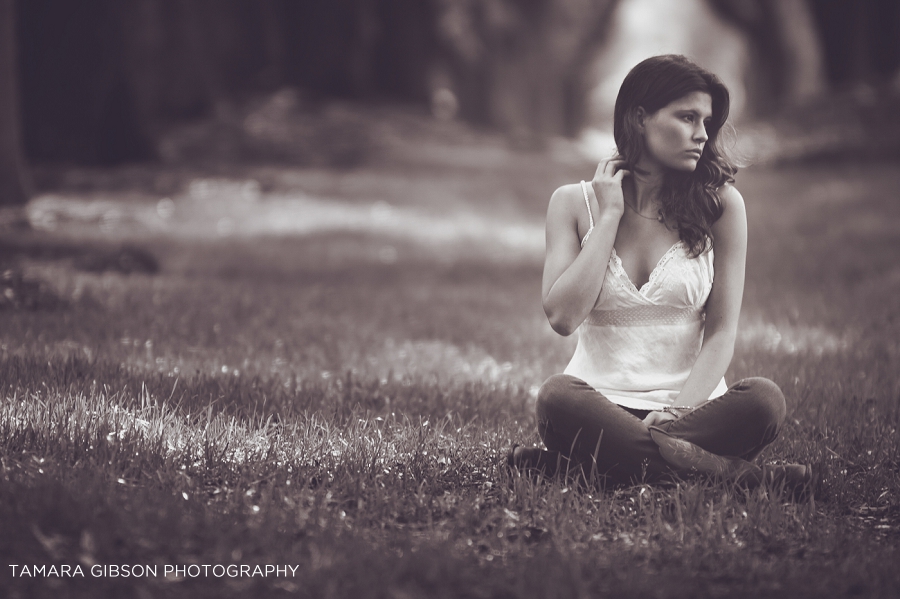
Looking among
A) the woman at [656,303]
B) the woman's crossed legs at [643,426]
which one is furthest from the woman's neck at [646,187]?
the woman's crossed legs at [643,426]

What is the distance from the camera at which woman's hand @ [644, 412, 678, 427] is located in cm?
347

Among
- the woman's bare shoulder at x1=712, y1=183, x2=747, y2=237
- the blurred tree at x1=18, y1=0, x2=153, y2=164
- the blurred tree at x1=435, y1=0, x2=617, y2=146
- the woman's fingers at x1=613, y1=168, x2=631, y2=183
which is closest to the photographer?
the woman's fingers at x1=613, y1=168, x2=631, y2=183

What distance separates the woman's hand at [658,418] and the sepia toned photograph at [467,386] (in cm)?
1

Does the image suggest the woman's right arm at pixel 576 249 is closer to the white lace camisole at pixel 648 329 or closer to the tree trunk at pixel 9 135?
the white lace camisole at pixel 648 329

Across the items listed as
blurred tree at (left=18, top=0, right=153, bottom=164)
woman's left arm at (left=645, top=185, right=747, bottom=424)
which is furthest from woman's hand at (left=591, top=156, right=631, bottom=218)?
blurred tree at (left=18, top=0, right=153, bottom=164)

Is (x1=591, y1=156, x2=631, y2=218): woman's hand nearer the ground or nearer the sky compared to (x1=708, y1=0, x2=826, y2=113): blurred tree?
nearer the ground

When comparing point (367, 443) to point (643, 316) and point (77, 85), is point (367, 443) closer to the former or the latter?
point (643, 316)

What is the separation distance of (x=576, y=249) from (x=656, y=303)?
401 millimetres

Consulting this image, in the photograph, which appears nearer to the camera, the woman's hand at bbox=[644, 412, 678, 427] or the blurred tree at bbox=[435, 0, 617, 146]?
the woman's hand at bbox=[644, 412, 678, 427]

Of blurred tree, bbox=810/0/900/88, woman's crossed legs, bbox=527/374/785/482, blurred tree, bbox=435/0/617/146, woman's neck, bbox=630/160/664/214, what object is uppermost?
blurred tree, bbox=810/0/900/88

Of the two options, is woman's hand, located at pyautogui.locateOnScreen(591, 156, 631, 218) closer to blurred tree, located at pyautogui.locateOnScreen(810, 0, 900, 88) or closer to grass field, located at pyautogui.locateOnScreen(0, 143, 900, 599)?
grass field, located at pyautogui.locateOnScreen(0, 143, 900, 599)

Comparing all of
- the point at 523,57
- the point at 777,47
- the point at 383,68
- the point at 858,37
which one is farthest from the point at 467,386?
the point at 858,37

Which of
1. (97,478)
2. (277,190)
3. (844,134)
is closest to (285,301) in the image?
(97,478)

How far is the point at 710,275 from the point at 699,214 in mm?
260
